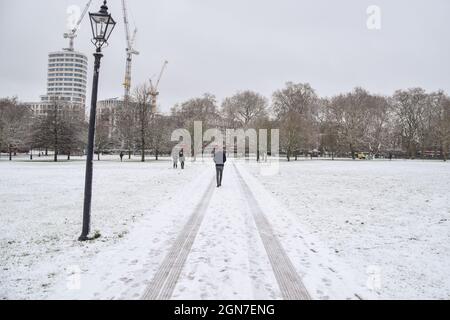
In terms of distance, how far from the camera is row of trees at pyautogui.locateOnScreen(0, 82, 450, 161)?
44125 mm

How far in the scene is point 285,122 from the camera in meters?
50.8

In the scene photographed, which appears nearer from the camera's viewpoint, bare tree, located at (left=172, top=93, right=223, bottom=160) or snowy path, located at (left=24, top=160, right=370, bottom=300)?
snowy path, located at (left=24, top=160, right=370, bottom=300)

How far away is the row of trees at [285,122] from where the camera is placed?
4412 centimetres

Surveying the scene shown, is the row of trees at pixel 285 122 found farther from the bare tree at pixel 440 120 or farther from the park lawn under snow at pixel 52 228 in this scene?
the park lawn under snow at pixel 52 228

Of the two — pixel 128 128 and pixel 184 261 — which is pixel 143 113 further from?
pixel 184 261

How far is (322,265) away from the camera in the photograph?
15.0 feet

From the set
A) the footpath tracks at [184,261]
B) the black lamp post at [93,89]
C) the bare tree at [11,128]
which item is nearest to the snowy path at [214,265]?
the footpath tracks at [184,261]

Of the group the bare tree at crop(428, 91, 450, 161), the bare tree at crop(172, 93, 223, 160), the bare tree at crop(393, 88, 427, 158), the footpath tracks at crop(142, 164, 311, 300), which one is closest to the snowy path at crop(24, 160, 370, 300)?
the footpath tracks at crop(142, 164, 311, 300)

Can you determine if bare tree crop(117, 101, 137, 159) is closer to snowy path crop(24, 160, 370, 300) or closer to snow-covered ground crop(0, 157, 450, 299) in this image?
snow-covered ground crop(0, 157, 450, 299)

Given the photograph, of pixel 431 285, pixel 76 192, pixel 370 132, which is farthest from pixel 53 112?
pixel 370 132

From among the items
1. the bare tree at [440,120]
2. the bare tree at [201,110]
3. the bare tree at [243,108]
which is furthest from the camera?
the bare tree at [201,110]

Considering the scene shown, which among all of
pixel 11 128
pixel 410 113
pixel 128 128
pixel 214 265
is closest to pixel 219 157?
pixel 214 265

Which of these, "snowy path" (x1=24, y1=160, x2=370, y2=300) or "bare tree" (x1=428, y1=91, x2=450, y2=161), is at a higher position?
"bare tree" (x1=428, y1=91, x2=450, y2=161)
